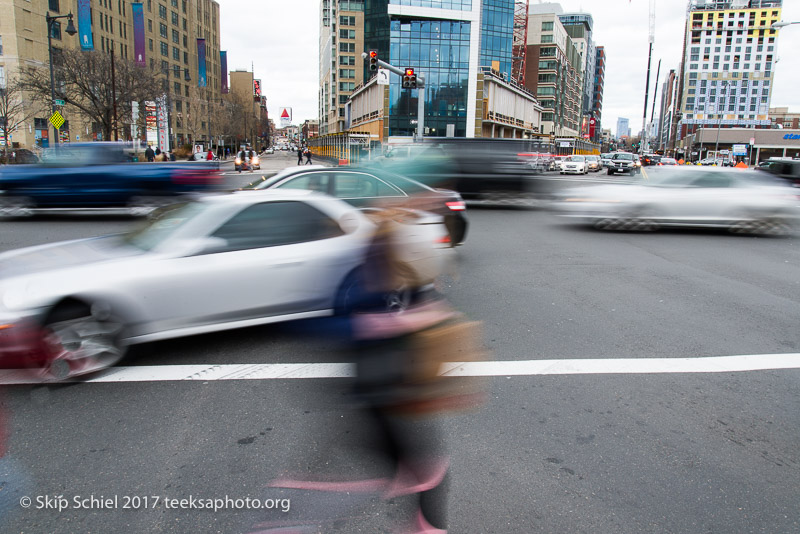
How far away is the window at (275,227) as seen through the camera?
490 centimetres

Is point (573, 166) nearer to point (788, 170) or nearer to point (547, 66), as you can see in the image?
point (788, 170)

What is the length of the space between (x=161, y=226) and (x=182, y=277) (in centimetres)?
85

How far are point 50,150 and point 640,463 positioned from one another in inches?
516

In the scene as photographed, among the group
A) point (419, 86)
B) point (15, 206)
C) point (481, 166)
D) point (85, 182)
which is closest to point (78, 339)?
point (85, 182)

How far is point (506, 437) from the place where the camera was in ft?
11.5

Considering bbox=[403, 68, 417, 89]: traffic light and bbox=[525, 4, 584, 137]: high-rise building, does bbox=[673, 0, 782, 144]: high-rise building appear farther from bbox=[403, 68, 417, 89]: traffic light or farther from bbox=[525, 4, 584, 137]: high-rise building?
bbox=[403, 68, 417, 89]: traffic light

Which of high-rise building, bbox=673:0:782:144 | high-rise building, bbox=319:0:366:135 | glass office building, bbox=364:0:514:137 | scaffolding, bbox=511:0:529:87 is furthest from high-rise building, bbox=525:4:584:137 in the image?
high-rise building, bbox=673:0:782:144

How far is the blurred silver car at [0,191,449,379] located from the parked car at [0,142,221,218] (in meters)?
7.54

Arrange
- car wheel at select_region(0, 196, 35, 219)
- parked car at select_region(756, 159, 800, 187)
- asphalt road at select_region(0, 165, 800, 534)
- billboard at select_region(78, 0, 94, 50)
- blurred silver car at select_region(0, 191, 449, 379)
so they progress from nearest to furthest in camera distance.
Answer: asphalt road at select_region(0, 165, 800, 534) → blurred silver car at select_region(0, 191, 449, 379) → car wheel at select_region(0, 196, 35, 219) → parked car at select_region(756, 159, 800, 187) → billboard at select_region(78, 0, 94, 50)

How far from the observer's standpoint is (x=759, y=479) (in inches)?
122

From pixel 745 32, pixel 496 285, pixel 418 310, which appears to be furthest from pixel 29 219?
pixel 745 32

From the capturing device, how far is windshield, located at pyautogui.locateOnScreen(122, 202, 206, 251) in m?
4.85

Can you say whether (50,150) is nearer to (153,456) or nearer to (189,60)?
(153,456)

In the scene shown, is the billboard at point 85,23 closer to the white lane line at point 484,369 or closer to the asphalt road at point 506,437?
the white lane line at point 484,369
